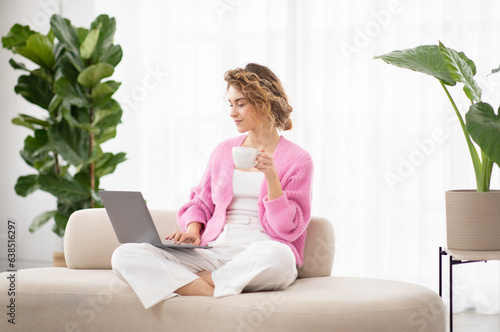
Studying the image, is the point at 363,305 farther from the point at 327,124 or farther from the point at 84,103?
the point at 84,103

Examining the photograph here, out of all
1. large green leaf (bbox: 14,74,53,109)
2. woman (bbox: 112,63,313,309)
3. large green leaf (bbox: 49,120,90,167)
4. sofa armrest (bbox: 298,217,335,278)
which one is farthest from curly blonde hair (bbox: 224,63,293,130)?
large green leaf (bbox: 14,74,53,109)

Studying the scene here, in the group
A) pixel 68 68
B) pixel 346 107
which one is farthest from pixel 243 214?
pixel 68 68

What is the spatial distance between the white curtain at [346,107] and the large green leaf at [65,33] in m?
0.58

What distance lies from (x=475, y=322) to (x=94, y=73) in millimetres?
2606

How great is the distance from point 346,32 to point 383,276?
151 centimetres

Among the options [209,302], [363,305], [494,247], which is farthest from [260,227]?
[494,247]

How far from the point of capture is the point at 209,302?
205 cm

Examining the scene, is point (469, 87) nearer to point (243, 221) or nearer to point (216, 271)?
point (243, 221)

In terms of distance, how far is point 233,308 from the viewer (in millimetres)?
1989

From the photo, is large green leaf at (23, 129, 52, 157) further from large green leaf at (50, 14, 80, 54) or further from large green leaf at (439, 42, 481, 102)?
large green leaf at (439, 42, 481, 102)

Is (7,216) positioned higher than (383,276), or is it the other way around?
(7,216)

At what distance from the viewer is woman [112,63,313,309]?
2.14m

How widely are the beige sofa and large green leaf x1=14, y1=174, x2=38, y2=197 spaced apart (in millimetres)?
1518

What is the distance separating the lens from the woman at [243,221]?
84.4 inches
